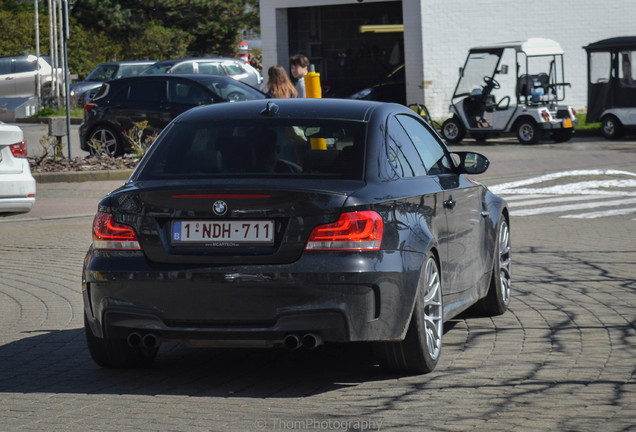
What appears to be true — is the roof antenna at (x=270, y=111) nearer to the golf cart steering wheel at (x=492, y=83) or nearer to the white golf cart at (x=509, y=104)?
the white golf cart at (x=509, y=104)

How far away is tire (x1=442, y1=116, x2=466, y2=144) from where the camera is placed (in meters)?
28.2

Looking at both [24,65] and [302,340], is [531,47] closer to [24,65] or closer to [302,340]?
[24,65]

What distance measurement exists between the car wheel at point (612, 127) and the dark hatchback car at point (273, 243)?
72.7ft

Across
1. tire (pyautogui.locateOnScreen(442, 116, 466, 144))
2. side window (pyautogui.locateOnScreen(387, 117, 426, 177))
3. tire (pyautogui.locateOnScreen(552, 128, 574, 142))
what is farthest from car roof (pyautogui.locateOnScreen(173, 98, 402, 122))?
tire (pyautogui.locateOnScreen(442, 116, 466, 144))

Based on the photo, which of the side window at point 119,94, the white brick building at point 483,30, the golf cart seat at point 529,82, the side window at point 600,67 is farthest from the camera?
the white brick building at point 483,30

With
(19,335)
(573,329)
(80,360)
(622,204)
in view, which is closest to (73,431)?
(80,360)

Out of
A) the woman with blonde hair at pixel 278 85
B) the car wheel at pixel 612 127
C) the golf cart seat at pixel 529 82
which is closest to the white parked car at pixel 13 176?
the woman with blonde hair at pixel 278 85

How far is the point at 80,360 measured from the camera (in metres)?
6.82

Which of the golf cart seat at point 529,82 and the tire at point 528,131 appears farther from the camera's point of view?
the golf cart seat at point 529,82

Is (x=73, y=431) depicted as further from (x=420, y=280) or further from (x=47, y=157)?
(x=47, y=157)

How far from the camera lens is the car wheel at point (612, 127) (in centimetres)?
2772

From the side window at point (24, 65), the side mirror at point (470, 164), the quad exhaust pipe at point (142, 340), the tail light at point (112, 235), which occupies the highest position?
the side window at point (24, 65)

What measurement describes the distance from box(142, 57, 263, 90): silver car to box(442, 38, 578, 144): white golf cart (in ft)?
22.9

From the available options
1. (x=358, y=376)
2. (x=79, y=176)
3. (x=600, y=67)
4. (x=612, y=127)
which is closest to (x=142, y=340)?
(x=358, y=376)
